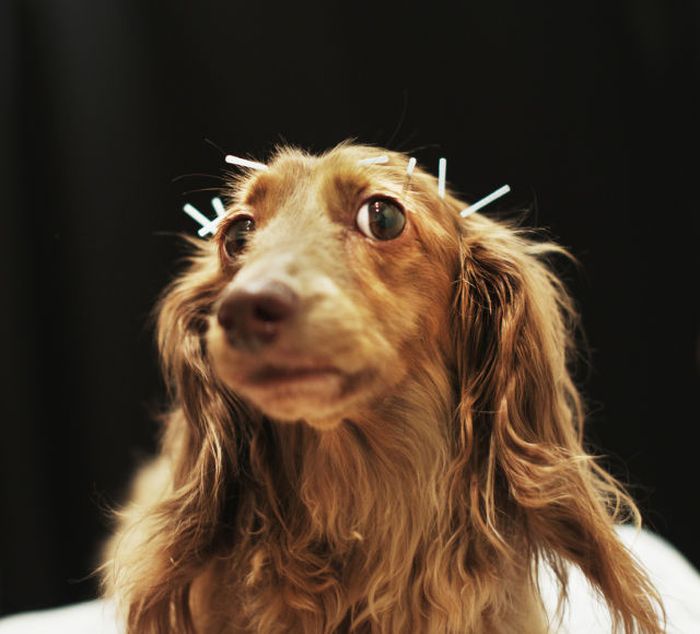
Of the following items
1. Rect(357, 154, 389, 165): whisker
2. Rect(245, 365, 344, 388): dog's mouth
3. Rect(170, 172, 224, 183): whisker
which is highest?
Rect(357, 154, 389, 165): whisker

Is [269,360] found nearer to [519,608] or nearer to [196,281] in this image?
[196,281]

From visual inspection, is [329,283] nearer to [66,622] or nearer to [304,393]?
[304,393]

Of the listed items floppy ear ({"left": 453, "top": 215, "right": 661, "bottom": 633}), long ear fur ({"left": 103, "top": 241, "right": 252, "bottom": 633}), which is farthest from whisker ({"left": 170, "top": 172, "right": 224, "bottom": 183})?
floppy ear ({"left": 453, "top": 215, "right": 661, "bottom": 633})

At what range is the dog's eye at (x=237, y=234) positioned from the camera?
3.63 feet

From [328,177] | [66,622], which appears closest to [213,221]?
[328,177]

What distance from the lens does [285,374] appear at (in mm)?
895

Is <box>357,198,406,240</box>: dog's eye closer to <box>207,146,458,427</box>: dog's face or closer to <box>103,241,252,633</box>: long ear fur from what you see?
<box>207,146,458,427</box>: dog's face

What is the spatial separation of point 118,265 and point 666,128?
1.23 metres

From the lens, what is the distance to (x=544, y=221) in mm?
1639

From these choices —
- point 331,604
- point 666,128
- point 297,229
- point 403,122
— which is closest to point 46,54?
point 403,122

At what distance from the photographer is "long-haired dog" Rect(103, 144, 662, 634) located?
1.06 metres

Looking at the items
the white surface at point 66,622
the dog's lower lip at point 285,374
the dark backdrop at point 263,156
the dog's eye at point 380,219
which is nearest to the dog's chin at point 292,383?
the dog's lower lip at point 285,374

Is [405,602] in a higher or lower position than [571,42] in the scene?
lower

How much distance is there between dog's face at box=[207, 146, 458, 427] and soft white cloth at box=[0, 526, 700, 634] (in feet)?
1.68
